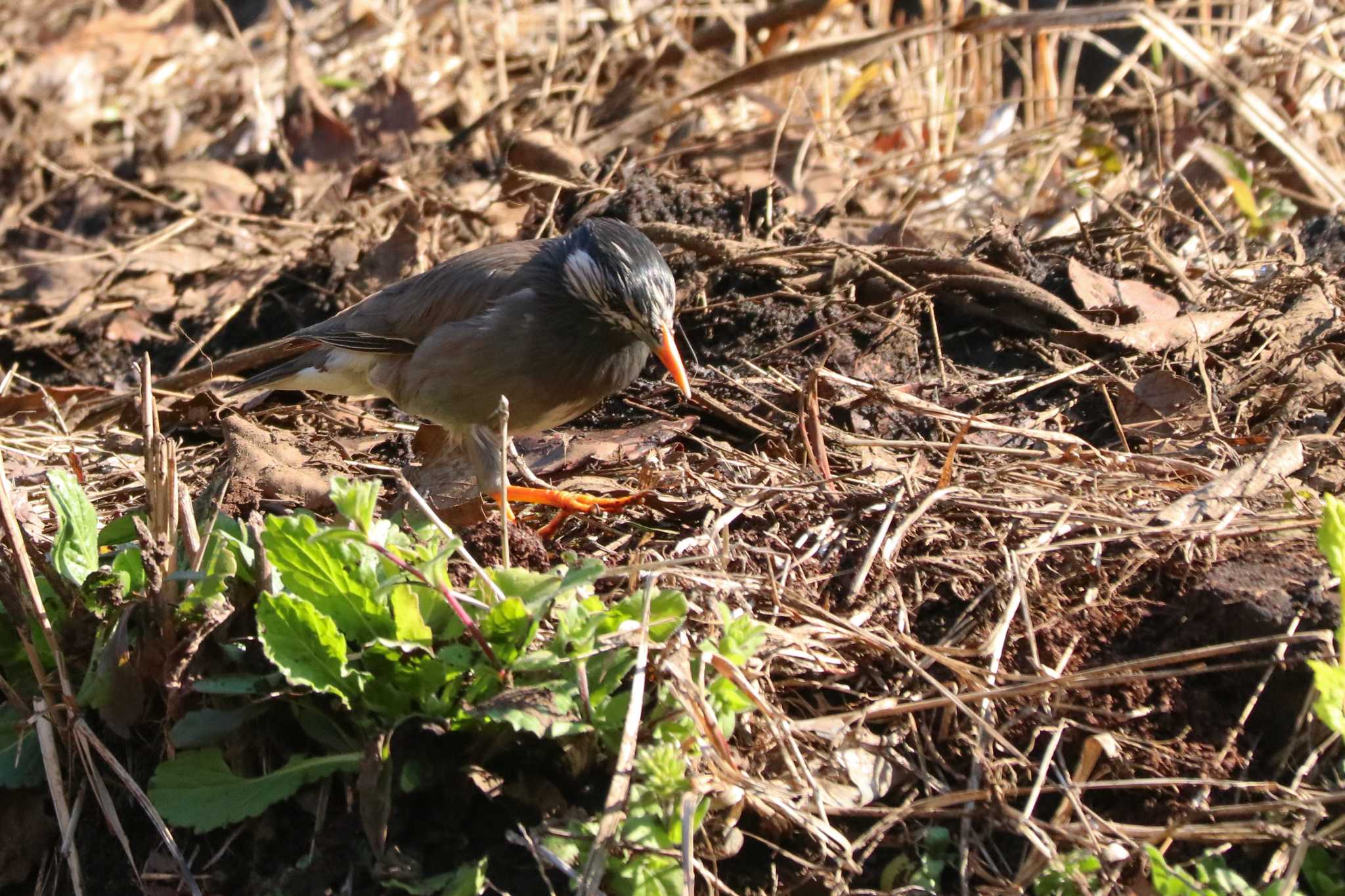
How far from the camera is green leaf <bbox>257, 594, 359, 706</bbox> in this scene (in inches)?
112

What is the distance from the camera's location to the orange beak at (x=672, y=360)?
168 inches

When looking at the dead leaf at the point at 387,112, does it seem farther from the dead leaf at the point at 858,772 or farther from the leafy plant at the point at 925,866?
the leafy plant at the point at 925,866

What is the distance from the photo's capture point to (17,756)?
321cm

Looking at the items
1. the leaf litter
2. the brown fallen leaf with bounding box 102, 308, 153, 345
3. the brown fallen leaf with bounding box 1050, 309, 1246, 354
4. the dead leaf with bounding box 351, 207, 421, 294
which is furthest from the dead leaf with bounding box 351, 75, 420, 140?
the brown fallen leaf with bounding box 1050, 309, 1246, 354

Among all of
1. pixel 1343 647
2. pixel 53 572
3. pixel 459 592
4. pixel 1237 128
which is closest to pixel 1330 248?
pixel 1237 128

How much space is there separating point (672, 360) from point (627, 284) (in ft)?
1.08

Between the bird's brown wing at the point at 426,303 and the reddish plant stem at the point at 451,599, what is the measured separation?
2.17 m

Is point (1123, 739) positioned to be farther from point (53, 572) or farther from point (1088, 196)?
point (1088, 196)

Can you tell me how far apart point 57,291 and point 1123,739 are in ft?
17.3

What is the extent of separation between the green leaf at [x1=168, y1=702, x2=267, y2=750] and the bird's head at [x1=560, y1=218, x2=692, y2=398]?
1.88m

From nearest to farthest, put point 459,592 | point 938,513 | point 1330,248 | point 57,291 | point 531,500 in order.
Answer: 1. point 459,592
2. point 938,513
3. point 531,500
4. point 1330,248
5. point 57,291

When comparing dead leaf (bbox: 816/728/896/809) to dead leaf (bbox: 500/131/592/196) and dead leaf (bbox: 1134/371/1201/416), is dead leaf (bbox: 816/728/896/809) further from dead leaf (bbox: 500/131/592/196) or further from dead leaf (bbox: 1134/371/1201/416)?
dead leaf (bbox: 500/131/592/196)

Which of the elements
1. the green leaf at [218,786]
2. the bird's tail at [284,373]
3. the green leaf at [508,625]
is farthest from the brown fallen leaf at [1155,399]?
the bird's tail at [284,373]

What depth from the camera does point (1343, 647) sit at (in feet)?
9.21
